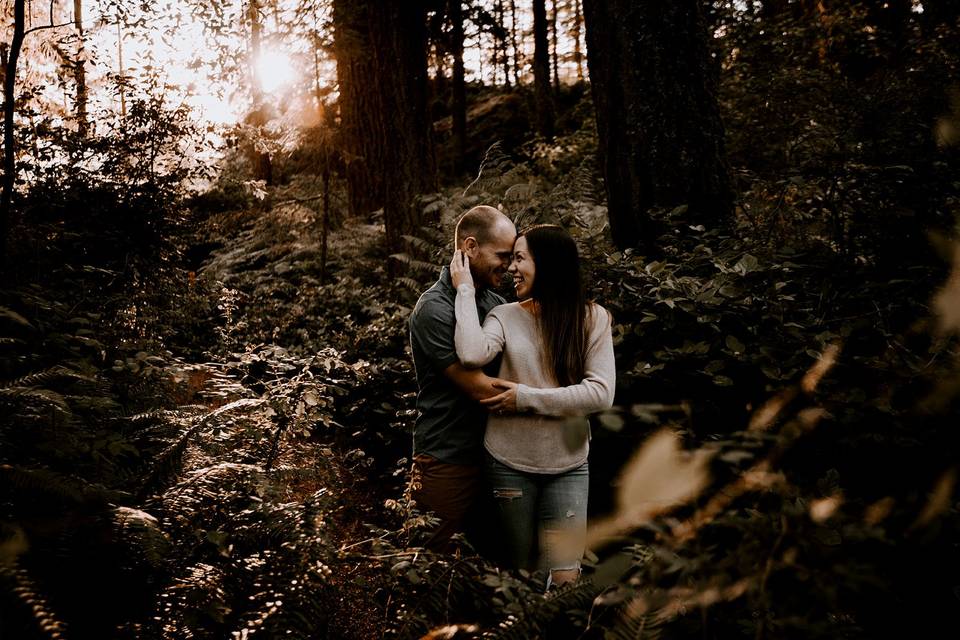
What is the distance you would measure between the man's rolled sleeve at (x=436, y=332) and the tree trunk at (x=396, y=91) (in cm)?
542

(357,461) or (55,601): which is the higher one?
(55,601)

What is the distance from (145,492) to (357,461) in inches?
95.2

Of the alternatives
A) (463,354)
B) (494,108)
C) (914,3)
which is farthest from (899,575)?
(494,108)

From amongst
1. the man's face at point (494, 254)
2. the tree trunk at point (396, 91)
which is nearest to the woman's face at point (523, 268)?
the man's face at point (494, 254)

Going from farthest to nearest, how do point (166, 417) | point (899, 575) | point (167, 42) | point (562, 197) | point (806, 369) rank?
point (167, 42) < point (562, 197) < point (166, 417) < point (806, 369) < point (899, 575)

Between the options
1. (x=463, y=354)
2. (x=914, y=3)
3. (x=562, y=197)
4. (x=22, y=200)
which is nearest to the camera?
(x=463, y=354)

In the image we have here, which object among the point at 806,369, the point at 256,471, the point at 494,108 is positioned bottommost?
the point at 256,471

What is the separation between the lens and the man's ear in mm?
3146

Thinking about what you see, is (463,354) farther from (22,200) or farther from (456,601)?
(22,200)

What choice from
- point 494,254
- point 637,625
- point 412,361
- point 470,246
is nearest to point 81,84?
point 412,361

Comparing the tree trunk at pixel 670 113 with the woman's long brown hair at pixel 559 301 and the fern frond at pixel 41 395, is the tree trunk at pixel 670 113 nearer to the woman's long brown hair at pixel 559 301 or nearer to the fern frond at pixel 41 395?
the woman's long brown hair at pixel 559 301

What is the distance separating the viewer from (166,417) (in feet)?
11.6

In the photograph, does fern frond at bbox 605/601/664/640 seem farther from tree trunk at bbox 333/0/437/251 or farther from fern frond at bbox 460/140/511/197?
tree trunk at bbox 333/0/437/251

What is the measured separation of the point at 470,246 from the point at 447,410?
0.94 meters
